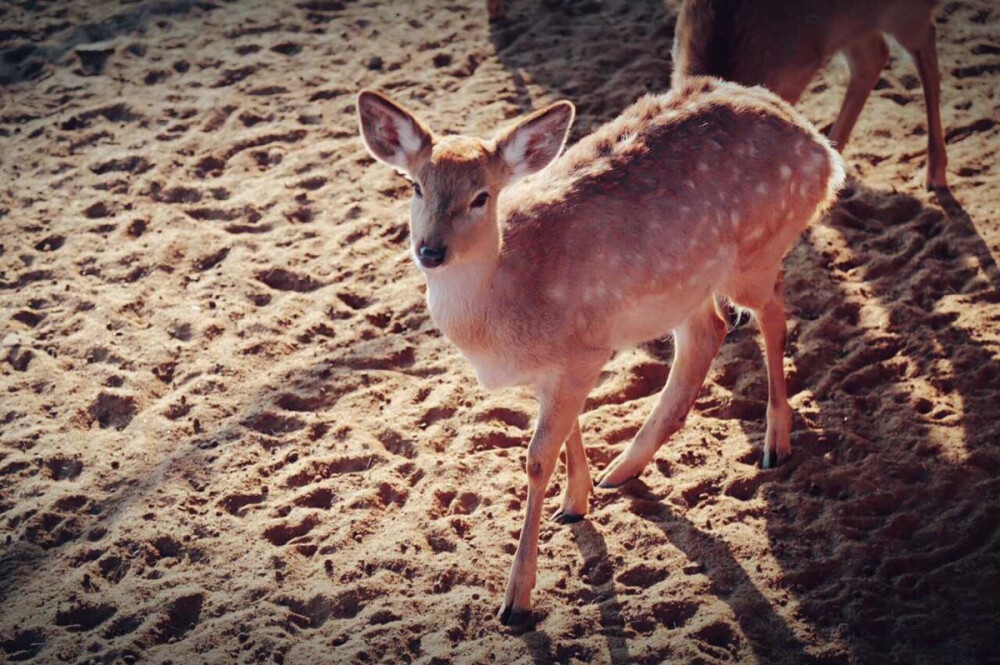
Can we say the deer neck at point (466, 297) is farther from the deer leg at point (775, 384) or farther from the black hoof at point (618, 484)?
the deer leg at point (775, 384)

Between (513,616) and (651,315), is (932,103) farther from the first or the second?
(513,616)

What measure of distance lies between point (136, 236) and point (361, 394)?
208 centimetres

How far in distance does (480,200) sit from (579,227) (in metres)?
0.47

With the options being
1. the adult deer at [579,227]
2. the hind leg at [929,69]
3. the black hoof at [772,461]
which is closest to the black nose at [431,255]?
the adult deer at [579,227]

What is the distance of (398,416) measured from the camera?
5285mm

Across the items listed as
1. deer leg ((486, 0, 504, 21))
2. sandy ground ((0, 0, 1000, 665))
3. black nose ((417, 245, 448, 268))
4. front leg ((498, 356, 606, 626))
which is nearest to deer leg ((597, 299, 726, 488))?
sandy ground ((0, 0, 1000, 665))

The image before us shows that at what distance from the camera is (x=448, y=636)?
13.7ft

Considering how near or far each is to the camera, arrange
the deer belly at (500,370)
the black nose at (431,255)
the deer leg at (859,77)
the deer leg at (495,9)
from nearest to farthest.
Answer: the black nose at (431,255) → the deer belly at (500,370) → the deer leg at (859,77) → the deer leg at (495,9)

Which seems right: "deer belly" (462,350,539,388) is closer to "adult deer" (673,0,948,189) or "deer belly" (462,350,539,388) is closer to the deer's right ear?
→ the deer's right ear

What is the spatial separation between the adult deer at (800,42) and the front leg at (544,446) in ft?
6.34

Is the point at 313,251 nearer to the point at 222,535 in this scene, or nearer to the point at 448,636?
the point at 222,535

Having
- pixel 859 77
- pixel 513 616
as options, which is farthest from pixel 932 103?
pixel 513 616

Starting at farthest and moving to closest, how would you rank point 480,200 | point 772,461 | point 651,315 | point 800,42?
point 800,42
point 772,461
point 651,315
point 480,200

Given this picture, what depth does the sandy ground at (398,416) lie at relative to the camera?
422 cm
